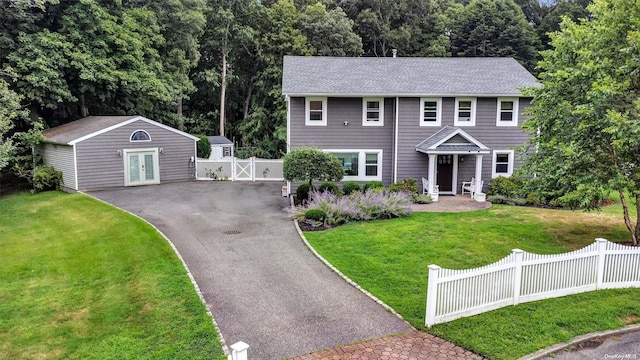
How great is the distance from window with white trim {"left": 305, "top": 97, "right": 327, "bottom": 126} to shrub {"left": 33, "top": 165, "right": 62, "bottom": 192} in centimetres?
1288

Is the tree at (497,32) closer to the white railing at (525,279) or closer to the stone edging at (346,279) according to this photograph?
the stone edging at (346,279)

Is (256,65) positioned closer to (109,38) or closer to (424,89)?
(109,38)

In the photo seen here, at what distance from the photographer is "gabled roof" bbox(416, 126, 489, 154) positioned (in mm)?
20312

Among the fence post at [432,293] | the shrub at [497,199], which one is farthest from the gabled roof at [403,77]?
the fence post at [432,293]

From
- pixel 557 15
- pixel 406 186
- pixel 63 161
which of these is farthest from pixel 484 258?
pixel 557 15

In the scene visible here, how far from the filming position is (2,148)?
15.2 m

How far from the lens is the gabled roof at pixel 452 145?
66.6 ft

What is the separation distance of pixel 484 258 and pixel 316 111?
12083mm

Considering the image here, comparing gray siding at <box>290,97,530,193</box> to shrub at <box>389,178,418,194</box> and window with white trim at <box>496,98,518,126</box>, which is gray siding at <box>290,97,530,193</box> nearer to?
window with white trim at <box>496,98,518,126</box>

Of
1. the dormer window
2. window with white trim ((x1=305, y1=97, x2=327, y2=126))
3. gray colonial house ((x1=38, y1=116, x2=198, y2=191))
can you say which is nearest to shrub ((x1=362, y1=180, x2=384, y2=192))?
window with white trim ((x1=305, y1=97, x2=327, y2=126))

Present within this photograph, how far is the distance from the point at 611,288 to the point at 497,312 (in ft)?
10.8

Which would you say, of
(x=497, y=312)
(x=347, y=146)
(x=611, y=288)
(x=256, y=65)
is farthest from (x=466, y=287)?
(x=256, y=65)

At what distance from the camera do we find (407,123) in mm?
21578

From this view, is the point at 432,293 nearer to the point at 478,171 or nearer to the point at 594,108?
the point at 594,108
